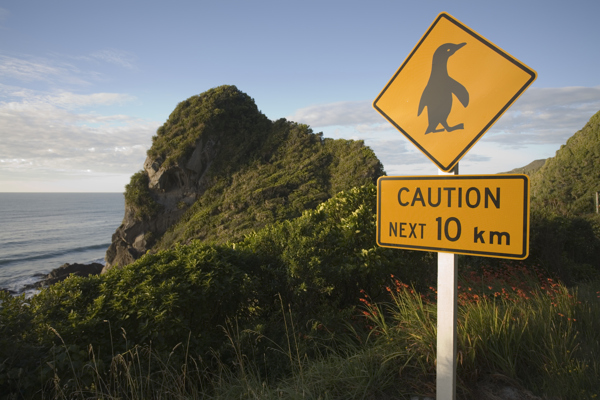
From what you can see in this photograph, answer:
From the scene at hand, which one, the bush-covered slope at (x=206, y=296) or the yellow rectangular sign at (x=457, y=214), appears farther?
the bush-covered slope at (x=206, y=296)

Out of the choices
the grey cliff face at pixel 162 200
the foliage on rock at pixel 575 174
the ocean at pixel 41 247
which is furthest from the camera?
the ocean at pixel 41 247

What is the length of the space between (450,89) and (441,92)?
2.1 inches

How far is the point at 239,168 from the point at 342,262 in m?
27.4

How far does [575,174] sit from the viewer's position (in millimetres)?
26141

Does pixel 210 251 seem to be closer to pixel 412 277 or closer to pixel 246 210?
pixel 412 277

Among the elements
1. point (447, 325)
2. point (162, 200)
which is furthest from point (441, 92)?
point (162, 200)

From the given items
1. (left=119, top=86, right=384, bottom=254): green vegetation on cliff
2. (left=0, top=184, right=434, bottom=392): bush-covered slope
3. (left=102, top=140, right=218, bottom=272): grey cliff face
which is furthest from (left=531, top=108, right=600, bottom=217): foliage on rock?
(left=102, top=140, right=218, bottom=272): grey cliff face

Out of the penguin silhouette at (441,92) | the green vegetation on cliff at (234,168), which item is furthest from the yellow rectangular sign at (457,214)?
the green vegetation on cliff at (234,168)

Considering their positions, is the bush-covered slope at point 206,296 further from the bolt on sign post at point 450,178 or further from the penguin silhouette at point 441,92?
the penguin silhouette at point 441,92

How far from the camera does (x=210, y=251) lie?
437 centimetres

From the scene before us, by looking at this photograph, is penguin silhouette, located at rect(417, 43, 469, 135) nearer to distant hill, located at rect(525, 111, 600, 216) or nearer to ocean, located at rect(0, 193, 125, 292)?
distant hill, located at rect(525, 111, 600, 216)

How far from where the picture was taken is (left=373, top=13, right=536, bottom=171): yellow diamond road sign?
6.64 feet

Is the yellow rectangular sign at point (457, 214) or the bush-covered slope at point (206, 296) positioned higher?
→ the yellow rectangular sign at point (457, 214)

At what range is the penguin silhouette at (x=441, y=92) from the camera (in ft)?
7.09
